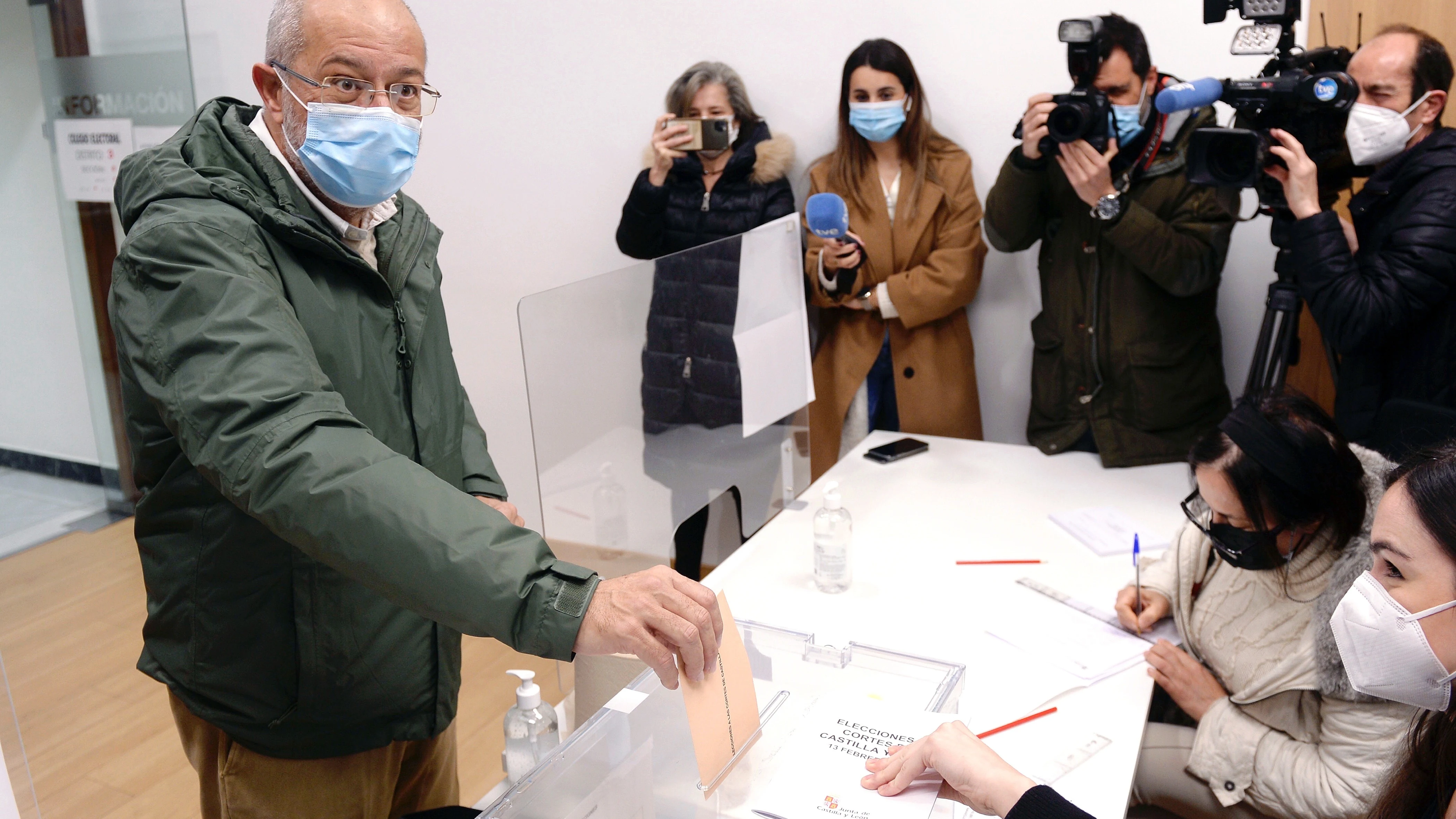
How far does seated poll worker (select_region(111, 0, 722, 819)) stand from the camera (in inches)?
38.7

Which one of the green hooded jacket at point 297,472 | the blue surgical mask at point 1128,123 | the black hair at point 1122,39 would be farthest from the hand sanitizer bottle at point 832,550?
the black hair at point 1122,39

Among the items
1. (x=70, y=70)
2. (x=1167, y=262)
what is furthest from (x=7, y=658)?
(x=1167, y=262)

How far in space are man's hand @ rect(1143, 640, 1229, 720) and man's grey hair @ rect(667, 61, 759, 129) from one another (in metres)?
2.06

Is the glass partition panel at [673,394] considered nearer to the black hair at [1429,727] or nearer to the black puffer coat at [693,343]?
the black puffer coat at [693,343]

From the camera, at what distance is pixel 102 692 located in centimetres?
307

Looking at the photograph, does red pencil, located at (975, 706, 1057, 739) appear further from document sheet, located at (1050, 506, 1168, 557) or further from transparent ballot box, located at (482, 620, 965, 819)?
document sheet, located at (1050, 506, 1168, 557)

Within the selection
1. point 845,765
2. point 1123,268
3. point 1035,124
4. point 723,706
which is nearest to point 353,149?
point 723,706

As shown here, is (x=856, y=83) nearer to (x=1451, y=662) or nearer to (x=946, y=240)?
(x=946, y=240)

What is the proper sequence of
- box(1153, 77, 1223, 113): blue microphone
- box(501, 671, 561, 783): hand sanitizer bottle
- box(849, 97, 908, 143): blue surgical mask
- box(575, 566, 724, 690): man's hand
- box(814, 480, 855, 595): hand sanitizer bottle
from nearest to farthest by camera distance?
box(575, 566, 724, 690): man's hand → box(501, 671, 561, 783): hand sanitizer bottle → box(814, 480, 855, 595): hand sanitizer bottle → box(1153, 77, 1223, 113): blue microphone → box(849, 97, 908, 143): blue surgical mask

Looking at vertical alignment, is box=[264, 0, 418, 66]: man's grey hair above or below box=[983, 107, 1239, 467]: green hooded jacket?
above

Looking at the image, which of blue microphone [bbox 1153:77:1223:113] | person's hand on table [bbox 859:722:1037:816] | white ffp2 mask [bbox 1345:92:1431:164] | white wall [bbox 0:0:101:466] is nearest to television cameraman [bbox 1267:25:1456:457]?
white ffp2 mask [bbox 1345:92:1431:164]

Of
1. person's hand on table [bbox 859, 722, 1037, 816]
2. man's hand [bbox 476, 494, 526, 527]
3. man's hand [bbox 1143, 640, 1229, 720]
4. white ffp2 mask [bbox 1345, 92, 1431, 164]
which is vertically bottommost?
man's hand [bbox 1143, 640, 1229, 720]

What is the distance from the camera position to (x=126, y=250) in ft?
3.68

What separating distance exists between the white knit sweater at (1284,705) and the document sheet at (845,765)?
1.99 feet
